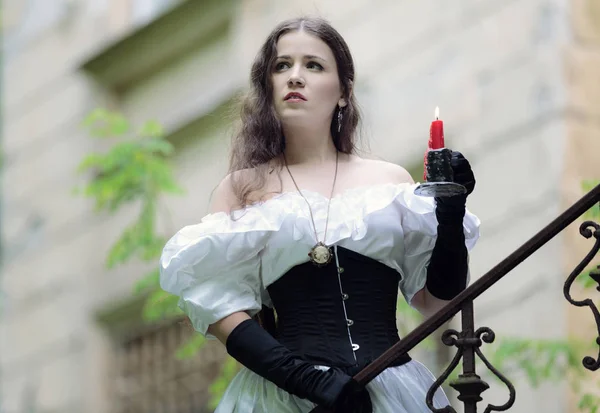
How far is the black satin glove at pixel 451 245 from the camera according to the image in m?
3.74

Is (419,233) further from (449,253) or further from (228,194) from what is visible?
(228,194)

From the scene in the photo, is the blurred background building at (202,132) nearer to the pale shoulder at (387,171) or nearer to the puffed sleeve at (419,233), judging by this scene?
the pale shoulder at (387,171)

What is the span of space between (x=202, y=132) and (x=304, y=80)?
5489mm

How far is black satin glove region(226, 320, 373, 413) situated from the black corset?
0.33 ft

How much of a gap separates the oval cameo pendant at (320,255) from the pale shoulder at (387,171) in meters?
0.36

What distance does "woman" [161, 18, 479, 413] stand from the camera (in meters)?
3.79

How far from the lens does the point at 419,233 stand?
400 cm

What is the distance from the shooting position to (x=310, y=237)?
154 inches

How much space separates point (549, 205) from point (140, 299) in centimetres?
372

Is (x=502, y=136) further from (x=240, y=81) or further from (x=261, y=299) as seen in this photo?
(x=261, y=299)

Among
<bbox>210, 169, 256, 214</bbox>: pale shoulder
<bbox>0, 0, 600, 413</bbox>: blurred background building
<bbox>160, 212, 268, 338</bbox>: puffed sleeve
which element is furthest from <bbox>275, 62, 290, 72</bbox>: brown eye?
<bbox>0, 0, 600, 413</bbox>: blurred background building

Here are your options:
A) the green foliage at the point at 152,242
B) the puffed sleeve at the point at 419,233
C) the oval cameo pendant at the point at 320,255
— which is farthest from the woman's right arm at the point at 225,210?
the green foliage at the point at 152,242

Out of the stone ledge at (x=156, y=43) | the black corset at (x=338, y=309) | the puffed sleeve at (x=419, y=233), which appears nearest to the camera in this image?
the black corset at (x=338, y=309)

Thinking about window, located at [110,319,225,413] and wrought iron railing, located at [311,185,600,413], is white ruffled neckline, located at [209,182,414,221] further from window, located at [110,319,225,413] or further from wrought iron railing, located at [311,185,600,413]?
window, located at [110,319,225,413]
